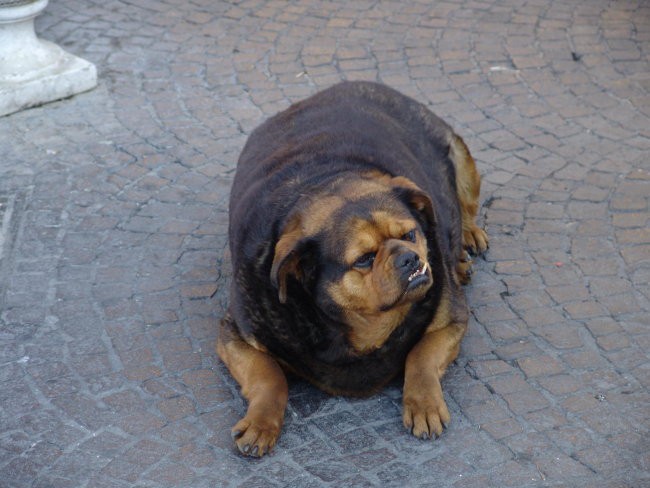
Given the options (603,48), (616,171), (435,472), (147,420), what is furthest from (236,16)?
(435,472)

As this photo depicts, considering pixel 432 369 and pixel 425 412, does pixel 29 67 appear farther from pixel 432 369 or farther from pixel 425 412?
pixel 425 412

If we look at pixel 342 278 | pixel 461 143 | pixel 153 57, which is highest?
pixel 342 278

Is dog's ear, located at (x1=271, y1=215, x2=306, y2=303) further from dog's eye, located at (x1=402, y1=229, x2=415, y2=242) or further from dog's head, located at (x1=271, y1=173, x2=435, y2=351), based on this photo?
dog's eye, located at (x1=402, y1=229, x2=415, y2=242)

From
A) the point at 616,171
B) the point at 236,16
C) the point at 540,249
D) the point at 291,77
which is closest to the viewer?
the point at 540,249

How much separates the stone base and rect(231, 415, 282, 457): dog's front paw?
14.5 feet

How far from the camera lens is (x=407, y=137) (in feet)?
19.1

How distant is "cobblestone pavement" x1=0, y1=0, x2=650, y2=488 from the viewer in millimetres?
4844

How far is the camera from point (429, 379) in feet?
16.4

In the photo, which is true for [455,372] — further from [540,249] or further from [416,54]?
[416,54]

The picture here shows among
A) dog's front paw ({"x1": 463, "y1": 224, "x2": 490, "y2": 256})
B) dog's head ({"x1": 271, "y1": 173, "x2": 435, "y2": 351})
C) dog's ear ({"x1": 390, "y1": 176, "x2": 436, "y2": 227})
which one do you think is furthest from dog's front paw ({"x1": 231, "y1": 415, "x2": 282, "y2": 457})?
dog's front paw ({"x1": 463, "y1": 224, "x2": 490, "y2": 256})

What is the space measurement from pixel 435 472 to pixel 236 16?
630cm

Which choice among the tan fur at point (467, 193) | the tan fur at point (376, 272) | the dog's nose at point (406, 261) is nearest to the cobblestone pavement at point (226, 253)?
the tan fur at point (467, 193)

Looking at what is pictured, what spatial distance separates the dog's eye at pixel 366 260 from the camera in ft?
14.7

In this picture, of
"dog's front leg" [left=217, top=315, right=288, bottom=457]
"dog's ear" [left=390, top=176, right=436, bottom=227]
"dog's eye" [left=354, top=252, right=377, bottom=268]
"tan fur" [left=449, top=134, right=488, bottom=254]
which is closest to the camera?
"dog's eye" [left=354, top=252, right=377, bottom=268]
